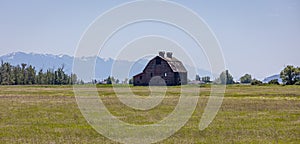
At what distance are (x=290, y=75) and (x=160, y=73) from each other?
A: 122ft

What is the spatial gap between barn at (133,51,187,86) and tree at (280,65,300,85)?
96.1 feet

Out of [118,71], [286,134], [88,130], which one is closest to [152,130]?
[88,130]

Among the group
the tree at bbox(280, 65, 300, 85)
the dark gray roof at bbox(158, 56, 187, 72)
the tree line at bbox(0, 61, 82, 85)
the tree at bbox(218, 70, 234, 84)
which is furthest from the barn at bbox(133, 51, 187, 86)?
the tree at bbox(280, 65, 300, 85)

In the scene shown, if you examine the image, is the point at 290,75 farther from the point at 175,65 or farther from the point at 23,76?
the point at 23,76

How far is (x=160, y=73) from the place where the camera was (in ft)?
431

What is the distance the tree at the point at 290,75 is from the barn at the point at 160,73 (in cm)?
2929

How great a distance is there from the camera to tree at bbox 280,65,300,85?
132 m

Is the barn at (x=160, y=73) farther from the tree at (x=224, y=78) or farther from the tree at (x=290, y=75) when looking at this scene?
the tree at (x=290, y=75)

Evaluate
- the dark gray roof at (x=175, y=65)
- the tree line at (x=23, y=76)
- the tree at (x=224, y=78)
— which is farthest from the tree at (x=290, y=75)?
the tree line at (x=23, y=76)

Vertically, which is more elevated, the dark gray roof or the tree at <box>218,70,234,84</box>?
the dark gray roof

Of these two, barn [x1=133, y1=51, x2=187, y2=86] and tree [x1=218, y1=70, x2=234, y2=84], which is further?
barn [x1=133, y1=51, x2=187, y2=86]

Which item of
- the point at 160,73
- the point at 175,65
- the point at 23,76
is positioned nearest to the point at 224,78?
the point at 175,65

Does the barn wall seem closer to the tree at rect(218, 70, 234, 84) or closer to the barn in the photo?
the barn

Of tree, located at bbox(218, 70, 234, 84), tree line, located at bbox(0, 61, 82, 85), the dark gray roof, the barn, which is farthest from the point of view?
tree line, located at bbox(0, 61, 82, 85)
